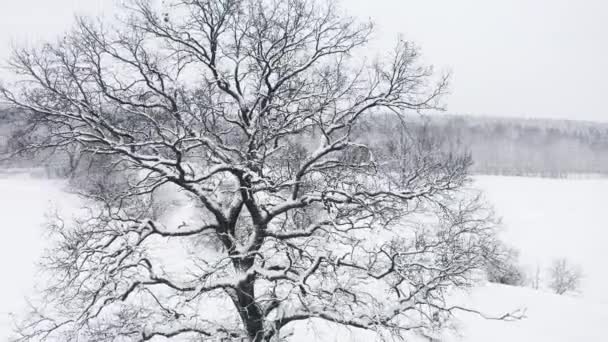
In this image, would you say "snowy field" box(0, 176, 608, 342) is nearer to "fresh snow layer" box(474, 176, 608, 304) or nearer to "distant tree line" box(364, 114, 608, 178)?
"fresh snow layer" box(474, 176, 608, 304)

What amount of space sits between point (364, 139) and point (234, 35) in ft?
13.6

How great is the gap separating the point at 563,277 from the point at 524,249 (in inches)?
293

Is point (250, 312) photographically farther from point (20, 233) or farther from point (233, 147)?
point (20, 233)

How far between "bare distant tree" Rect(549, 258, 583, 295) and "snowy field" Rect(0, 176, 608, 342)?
110cm

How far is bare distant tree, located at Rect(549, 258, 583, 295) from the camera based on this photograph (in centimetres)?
3052

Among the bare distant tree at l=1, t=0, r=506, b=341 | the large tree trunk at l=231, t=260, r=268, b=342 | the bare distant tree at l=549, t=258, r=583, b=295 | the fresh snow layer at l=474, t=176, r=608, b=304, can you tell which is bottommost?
the bare distant tree at l=549, t=258, r=583, b=295

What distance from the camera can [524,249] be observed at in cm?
3866

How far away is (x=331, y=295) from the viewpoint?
23.2ft

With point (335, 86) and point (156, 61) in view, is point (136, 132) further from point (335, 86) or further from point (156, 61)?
point (335, 86)

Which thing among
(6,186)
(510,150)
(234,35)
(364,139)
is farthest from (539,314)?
(510,150)

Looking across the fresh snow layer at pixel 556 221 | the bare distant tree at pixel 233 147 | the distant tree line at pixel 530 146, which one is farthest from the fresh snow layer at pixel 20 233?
the distant tree line at pixel 530 146

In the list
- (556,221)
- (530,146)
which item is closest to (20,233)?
(556,221)

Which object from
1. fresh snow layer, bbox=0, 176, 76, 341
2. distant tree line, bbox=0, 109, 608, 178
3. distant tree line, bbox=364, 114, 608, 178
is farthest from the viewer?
distant tree line, bbox=364, 114, 608, 178

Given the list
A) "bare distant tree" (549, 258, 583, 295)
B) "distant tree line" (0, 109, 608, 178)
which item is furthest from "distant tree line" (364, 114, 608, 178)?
"bare distant tree" (549, 258, 583, 295)
